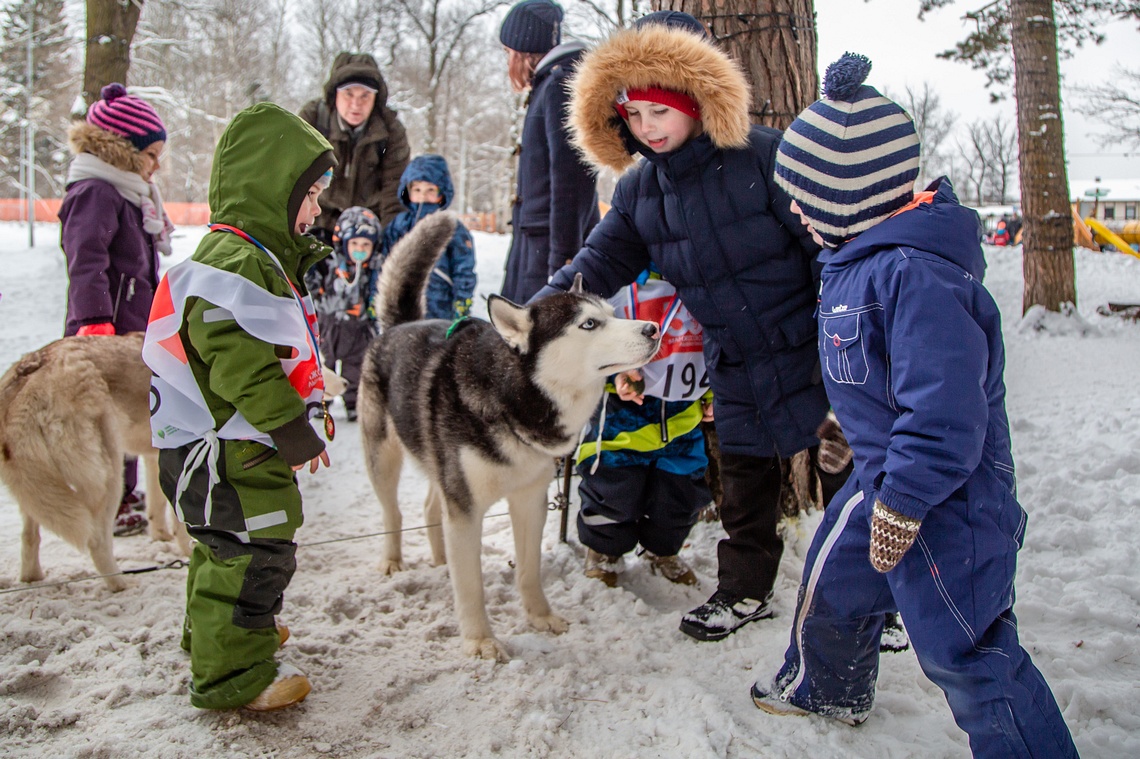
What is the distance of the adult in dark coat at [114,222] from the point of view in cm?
372

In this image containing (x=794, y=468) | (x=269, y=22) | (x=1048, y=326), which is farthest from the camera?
(x=269, y=22)

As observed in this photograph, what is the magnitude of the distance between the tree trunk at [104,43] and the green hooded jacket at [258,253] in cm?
711

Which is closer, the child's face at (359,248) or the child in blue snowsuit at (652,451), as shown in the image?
the child in blue snowsuit at (652,451)

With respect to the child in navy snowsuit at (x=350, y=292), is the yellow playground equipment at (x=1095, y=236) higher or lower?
higher

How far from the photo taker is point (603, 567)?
3350mm

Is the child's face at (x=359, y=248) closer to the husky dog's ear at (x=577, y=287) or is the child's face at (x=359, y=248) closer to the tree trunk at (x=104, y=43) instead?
the husky dog's ear at (x=577, y=287)

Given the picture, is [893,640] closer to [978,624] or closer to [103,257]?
[978,624]

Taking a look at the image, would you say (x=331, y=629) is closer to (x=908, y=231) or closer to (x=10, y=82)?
(x=908, y=231)

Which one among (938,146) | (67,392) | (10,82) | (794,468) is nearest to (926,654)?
(794,468)

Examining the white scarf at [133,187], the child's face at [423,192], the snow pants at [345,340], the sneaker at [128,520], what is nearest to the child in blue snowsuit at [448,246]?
the child's face at [423,192]

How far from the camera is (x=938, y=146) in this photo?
40062 mm

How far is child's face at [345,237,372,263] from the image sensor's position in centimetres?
550

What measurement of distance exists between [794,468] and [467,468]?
169 cm

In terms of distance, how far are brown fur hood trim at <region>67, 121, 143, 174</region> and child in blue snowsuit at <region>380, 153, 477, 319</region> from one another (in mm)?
1992
